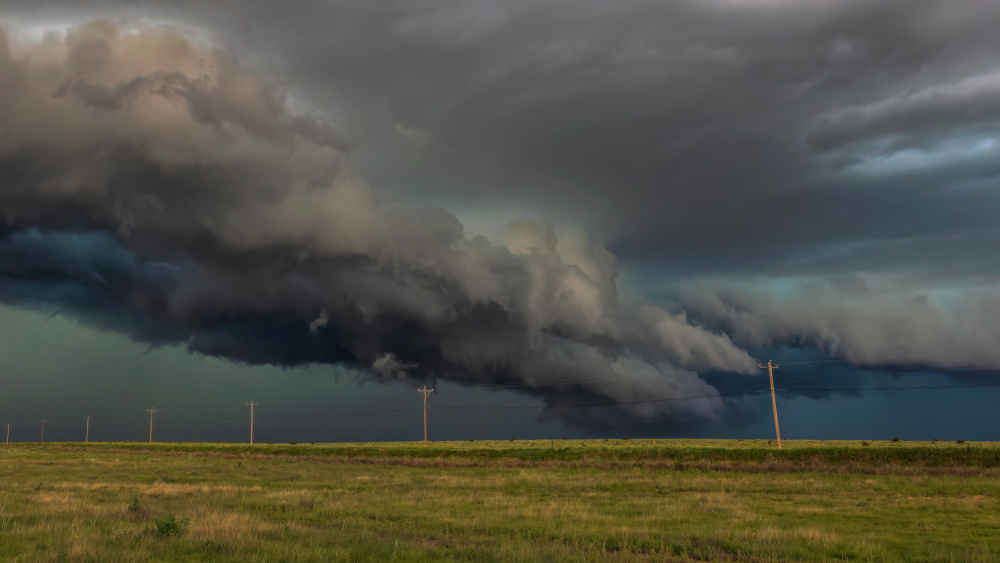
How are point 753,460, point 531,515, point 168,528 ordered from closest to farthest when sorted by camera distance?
point 168,528, point 531,515, point 753,460

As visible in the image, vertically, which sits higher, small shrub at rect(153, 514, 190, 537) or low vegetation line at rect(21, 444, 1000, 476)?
small shrub at rect(153, 514, 190, 537)

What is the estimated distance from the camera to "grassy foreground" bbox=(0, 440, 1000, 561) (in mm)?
18328

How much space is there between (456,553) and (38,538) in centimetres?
1274

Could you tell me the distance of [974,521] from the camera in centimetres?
2558

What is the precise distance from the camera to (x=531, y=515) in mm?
27062

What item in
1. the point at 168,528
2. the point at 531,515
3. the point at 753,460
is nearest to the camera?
the point at 168,528

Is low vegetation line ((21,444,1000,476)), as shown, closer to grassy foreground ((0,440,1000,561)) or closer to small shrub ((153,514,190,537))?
grassy foreground ((0,440,1000,561))

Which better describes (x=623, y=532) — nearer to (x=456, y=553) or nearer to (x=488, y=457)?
(x=456, y=553)

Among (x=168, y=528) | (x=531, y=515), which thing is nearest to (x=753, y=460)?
(x=531, y=515)

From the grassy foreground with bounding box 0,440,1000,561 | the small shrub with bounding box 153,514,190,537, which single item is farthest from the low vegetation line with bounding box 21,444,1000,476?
the small shrub with bounding box 153,514,190,537

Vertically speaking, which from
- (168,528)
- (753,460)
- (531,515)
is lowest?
(753,460)

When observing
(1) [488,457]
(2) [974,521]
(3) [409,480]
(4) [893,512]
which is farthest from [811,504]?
(1) [488,457]

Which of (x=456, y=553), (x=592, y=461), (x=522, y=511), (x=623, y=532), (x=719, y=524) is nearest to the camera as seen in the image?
(x=456, y=553)

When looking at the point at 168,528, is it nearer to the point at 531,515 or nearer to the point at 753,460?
the point at 531,515
